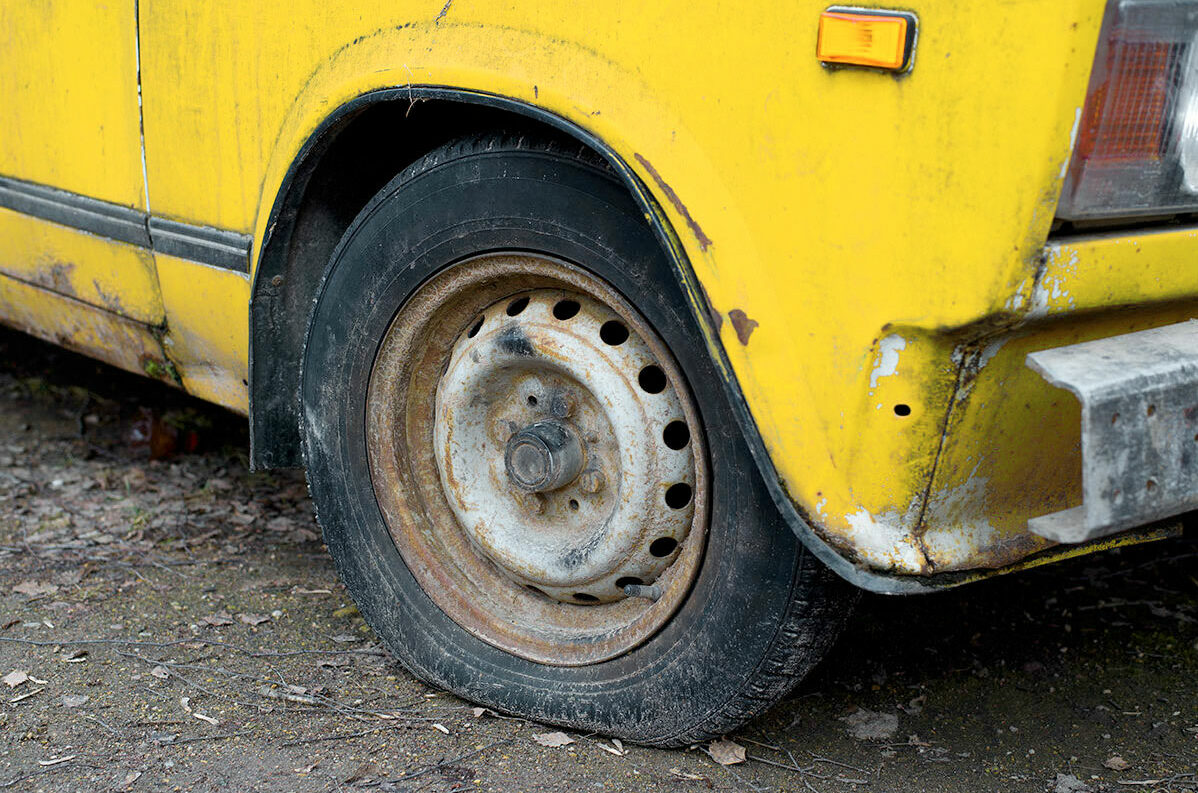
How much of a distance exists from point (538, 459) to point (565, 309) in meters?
0.28

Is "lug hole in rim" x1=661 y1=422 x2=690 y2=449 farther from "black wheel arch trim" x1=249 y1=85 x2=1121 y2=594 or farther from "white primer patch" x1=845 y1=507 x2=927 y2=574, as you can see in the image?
"white primer patch" x1=845 y1=507 x2=927 y2=574

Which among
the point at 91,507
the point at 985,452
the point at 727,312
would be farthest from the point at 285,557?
the point at 985,452

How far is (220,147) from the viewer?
2.33 metres

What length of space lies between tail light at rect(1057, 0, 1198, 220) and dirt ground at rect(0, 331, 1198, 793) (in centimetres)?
109

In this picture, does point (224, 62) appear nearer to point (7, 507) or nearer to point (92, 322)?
point (92, 322)

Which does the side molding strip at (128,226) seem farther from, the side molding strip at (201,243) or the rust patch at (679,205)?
the rust patch at (679,205)

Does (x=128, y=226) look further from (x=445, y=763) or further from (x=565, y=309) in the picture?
(x=445, y=763)

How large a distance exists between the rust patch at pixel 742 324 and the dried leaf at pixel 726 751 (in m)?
0.85

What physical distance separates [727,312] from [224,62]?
1.25 meters

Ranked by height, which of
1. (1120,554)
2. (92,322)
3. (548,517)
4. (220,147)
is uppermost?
(220,147)

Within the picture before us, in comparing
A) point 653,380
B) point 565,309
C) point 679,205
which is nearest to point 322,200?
point 565,309

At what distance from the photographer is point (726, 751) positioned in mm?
2080

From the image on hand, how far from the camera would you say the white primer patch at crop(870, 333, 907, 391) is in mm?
1495

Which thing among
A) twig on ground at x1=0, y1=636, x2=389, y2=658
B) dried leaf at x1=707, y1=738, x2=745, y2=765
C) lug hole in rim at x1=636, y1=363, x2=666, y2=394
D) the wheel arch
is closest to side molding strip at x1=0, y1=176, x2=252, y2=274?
the wheel arch
